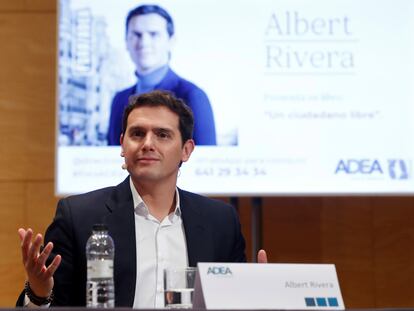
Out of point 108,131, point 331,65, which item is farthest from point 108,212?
point 331,65

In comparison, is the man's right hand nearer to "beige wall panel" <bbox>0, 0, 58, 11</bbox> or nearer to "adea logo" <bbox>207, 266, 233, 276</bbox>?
"adea logo" <bbox>207, 266, 233, 276</bbox>

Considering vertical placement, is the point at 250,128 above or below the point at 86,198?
above

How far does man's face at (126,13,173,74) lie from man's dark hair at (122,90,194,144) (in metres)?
1.49

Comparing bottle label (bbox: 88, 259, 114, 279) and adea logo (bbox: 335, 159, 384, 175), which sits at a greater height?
adea logo (bbox: 335, 159, 384, 175)

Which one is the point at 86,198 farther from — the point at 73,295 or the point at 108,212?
the point at 73,295

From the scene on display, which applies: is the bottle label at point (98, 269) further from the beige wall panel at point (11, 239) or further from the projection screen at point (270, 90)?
the beige wall panel at point (11, 239)

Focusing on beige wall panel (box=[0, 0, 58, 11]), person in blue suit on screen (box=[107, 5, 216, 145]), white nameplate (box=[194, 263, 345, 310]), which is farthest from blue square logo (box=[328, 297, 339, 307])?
beige wall panel (box=[0, 0, 58, 11])

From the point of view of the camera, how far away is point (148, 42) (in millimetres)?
4414

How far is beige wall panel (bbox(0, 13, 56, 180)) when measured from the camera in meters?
4.72

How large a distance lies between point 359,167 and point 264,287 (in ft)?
8.23

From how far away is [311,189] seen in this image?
4316mm

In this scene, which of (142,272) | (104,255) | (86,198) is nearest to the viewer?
(104,255)

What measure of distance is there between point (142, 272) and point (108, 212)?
10.7 inches

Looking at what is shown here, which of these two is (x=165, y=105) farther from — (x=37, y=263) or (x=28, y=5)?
(x=28, y=5)
